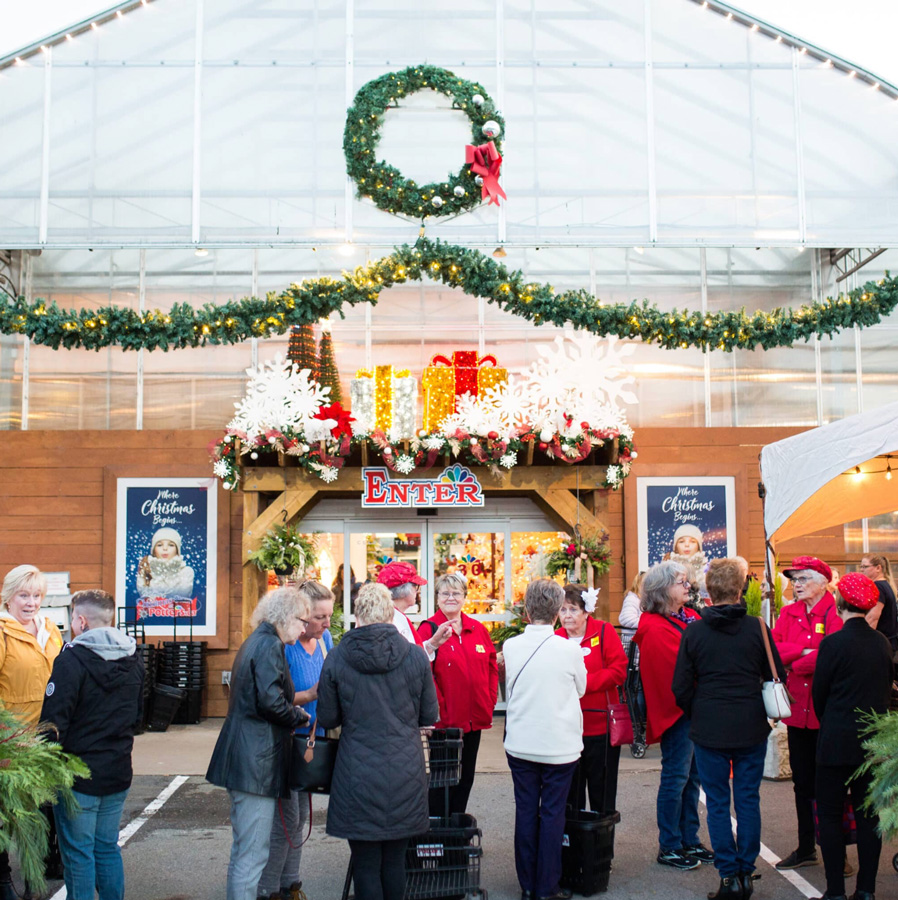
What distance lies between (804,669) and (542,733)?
150 centimetres

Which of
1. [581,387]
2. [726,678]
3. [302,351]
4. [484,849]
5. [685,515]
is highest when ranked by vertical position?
[302,351]

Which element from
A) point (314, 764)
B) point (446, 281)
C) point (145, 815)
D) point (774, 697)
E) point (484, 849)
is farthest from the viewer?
point (446, 281)

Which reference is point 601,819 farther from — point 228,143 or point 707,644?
point 228,143

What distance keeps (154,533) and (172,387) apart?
5.01 ft

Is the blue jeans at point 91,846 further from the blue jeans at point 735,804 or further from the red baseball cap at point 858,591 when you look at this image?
the red baseball cap at point 858,591

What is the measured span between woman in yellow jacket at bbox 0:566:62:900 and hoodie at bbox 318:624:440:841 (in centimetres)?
159

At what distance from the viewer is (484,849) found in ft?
19.0

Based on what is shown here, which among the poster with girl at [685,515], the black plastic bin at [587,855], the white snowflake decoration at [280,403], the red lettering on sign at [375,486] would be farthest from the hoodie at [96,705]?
the poster with girl at [685,515]

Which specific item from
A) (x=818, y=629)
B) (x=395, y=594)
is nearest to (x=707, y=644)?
(x=818, y=629)

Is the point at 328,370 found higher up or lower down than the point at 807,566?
higher up

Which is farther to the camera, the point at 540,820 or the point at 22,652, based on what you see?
the point at 22,652

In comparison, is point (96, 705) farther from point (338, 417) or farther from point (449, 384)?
point (449, 384)

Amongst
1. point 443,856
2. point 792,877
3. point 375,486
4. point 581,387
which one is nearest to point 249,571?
point 375,486

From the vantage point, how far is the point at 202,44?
34.9ft
